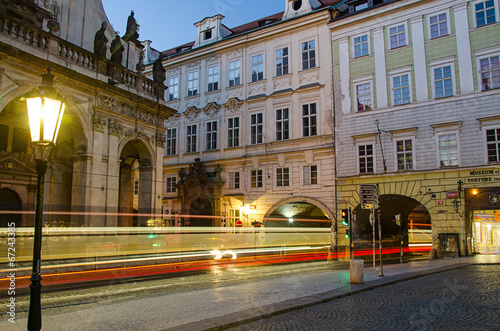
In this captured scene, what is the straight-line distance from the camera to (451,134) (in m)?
26.1

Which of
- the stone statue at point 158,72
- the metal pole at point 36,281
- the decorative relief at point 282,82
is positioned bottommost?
Result: the metal pole at point 36,281

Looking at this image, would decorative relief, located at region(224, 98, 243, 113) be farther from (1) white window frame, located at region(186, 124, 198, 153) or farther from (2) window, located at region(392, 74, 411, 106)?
(2) window, located at region(392, 74, 411, 106)

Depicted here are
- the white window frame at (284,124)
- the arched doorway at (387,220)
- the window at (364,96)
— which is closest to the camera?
the arched doorway at (387,220)

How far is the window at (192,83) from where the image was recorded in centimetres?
3831

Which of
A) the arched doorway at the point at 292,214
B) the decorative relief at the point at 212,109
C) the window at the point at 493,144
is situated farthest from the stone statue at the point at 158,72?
the window at the point at 493,144

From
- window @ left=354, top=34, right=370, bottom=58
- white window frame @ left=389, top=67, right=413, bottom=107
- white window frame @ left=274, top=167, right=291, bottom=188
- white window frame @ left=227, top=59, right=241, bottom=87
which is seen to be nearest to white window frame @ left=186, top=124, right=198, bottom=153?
white window frame @ left=227, top=59, right=241, bottom=87

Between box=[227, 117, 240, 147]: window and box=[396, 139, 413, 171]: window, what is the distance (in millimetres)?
13023

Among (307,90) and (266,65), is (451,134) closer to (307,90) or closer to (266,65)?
(307,90)

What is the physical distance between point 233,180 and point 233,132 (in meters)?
4.08

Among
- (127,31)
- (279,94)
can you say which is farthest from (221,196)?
(127,31)

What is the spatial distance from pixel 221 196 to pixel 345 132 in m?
11.6

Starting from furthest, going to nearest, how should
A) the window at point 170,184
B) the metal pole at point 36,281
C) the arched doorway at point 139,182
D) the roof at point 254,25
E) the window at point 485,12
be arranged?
the window at point 170,184 < the roof at point 254,25 < the window at point 485,12 < the arched doorway at point 139,182 < the metal pole at point 36,281

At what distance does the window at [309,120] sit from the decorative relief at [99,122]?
16.0 meters

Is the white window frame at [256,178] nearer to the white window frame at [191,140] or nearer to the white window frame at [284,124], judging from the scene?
the white window frame at [284,124]
